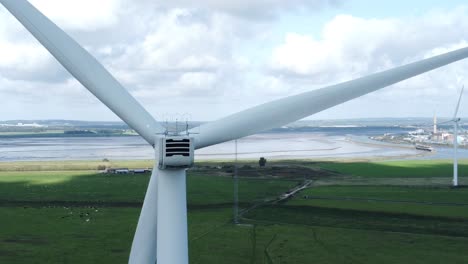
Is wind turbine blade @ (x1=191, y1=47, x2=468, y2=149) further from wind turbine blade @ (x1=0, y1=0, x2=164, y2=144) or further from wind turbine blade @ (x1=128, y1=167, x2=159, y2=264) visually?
wind turbine blade @ (x1=128, y1=167, x2=159, y2=264)

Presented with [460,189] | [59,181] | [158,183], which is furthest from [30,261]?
[460,189]

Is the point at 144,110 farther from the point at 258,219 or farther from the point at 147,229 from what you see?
the point at 258,219

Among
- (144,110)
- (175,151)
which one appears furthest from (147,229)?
(144,110)

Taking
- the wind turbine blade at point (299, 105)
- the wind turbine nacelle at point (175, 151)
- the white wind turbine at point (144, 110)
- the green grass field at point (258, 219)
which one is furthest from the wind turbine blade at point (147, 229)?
the green grass field at point (258, 219)

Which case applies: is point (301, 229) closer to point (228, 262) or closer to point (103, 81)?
point (228, 262)

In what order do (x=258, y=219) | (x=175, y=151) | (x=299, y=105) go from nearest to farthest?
(x=175, y=151) < (x=299, y=105) < (x=258, y=219)

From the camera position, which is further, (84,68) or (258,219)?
(258,219)

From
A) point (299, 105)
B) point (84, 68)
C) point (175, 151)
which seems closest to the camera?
point (175, 151)

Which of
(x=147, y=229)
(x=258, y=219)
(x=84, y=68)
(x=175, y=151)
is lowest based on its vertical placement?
(x=258, y=219)
